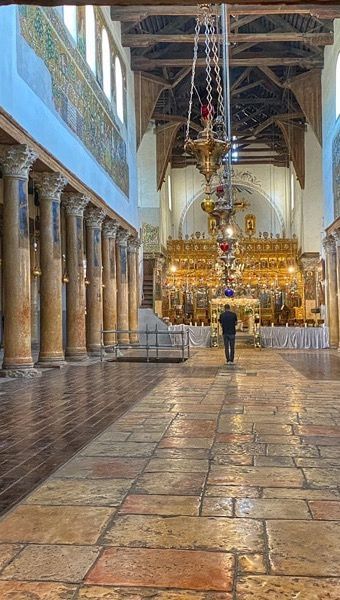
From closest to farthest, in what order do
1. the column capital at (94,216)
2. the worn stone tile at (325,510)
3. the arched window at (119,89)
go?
the worn stone tile at (325,510) → the column capital at (94,216) → the arched window at (119,89)

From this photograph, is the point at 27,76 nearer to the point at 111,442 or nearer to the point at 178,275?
the point at 111,442

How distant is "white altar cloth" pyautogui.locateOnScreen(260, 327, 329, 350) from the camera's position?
2602 cm

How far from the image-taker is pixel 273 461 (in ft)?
16.2

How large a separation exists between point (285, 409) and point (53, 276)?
8.77m

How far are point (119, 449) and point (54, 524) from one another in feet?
6.65

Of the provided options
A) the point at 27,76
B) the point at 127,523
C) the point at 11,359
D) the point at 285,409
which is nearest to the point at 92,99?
the point at 27,76

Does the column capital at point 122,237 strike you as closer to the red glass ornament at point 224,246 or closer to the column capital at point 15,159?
the red glass ornament at point 224,246

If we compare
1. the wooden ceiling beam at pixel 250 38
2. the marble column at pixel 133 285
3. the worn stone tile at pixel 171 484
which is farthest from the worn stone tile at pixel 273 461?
the wooden ceiling beam at pixel 250 38

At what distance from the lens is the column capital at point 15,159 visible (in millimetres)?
12438

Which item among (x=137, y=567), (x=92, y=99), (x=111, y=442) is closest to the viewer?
(x=137, y=567)

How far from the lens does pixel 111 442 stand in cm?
579

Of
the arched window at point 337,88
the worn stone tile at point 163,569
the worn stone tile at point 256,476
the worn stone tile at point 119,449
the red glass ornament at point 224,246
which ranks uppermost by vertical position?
the arched window at point 337,88

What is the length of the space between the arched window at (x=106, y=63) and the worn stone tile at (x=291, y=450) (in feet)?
61.1

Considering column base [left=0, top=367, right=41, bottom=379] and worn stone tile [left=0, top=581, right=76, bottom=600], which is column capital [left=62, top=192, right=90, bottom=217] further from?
worn stone tile [left=0, top=581, right=76, bottom=600]
